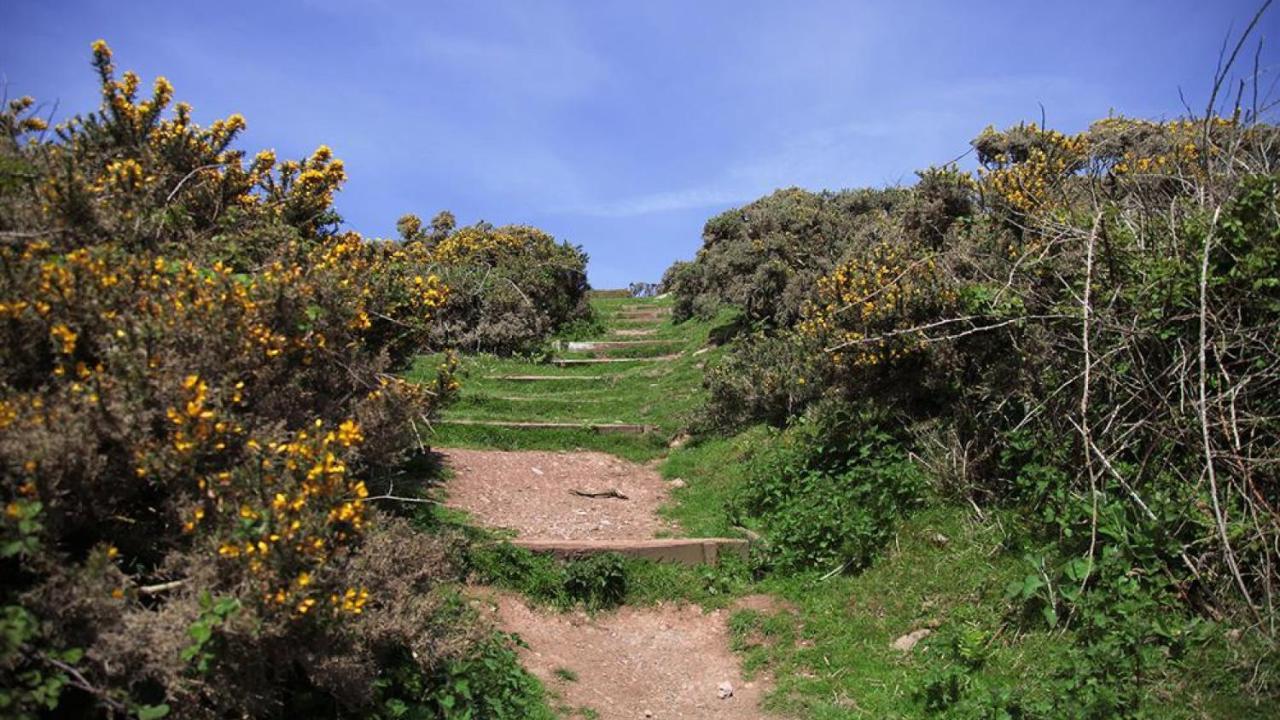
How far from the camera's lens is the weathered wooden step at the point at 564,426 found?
1064 centimetres

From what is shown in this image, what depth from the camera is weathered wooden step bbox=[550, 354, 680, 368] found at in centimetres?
1589

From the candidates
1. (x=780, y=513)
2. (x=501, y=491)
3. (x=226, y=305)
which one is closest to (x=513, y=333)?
(x=501, y=491)

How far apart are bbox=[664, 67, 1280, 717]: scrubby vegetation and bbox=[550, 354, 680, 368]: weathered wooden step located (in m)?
7.63

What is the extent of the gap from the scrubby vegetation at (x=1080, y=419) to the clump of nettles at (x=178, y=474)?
10.0ft

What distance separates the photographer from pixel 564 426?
10977mm

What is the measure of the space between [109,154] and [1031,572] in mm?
5763

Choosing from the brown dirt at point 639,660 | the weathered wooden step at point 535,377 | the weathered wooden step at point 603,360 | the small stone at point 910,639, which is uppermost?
the weathered wooden step at point 603,360

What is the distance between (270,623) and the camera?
9.46ft

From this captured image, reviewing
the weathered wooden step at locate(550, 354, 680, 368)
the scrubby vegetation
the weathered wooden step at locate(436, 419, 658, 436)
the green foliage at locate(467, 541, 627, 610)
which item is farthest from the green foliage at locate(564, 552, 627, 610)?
the weathered wooden step at locate(550, 354, 680, 368)

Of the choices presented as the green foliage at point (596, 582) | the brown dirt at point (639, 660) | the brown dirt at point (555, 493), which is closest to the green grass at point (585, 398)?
the brown dirt at point (555, 493)

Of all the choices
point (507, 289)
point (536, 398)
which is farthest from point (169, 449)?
point (507, 289)

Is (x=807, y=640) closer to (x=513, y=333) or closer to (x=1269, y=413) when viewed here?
(x=1269, y=413)

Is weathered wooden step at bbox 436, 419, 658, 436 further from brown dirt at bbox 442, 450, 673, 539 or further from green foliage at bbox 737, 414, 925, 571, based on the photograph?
green foliage at bbox 737, 414, 925, 571

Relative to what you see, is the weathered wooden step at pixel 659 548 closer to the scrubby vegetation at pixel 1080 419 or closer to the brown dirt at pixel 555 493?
the scrubby vegetation at pixel 1080 419
